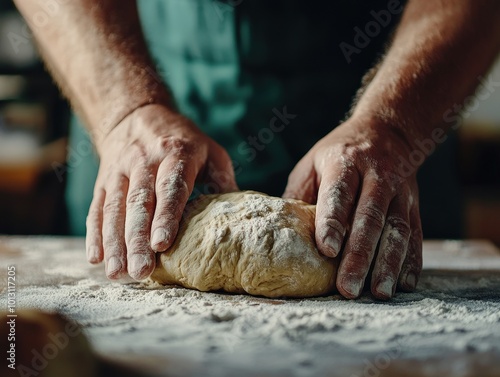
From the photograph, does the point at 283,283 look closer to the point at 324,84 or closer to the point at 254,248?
the point at 254,248

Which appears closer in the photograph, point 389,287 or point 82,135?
point 389,287

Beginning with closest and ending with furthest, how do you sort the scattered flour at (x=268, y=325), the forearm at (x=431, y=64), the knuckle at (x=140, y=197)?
the scattered flour at (x=268, y=325) → the knuckle at (x=140, y=197) → the forearm at (x=431, y=64)

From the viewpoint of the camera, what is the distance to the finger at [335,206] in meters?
1.31

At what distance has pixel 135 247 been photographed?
1.34 m

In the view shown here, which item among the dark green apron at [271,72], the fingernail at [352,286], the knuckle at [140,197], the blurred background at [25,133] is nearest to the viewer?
the fingernail at [352,286]

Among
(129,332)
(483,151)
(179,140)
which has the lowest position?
(483,151)

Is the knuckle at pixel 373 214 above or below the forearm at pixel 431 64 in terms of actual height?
below

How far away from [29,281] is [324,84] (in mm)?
1184

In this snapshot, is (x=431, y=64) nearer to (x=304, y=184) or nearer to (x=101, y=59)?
(x=304, y=184)

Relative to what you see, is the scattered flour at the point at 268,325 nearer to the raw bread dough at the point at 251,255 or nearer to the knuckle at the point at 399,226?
the raw bread dough at the point at 251,255

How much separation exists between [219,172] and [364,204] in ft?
1.37

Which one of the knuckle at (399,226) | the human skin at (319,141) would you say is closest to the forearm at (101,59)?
the human skin at (319,141)

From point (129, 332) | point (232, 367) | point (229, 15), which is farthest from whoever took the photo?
point (229, 15)

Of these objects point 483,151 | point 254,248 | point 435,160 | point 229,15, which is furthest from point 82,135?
point 483,151
